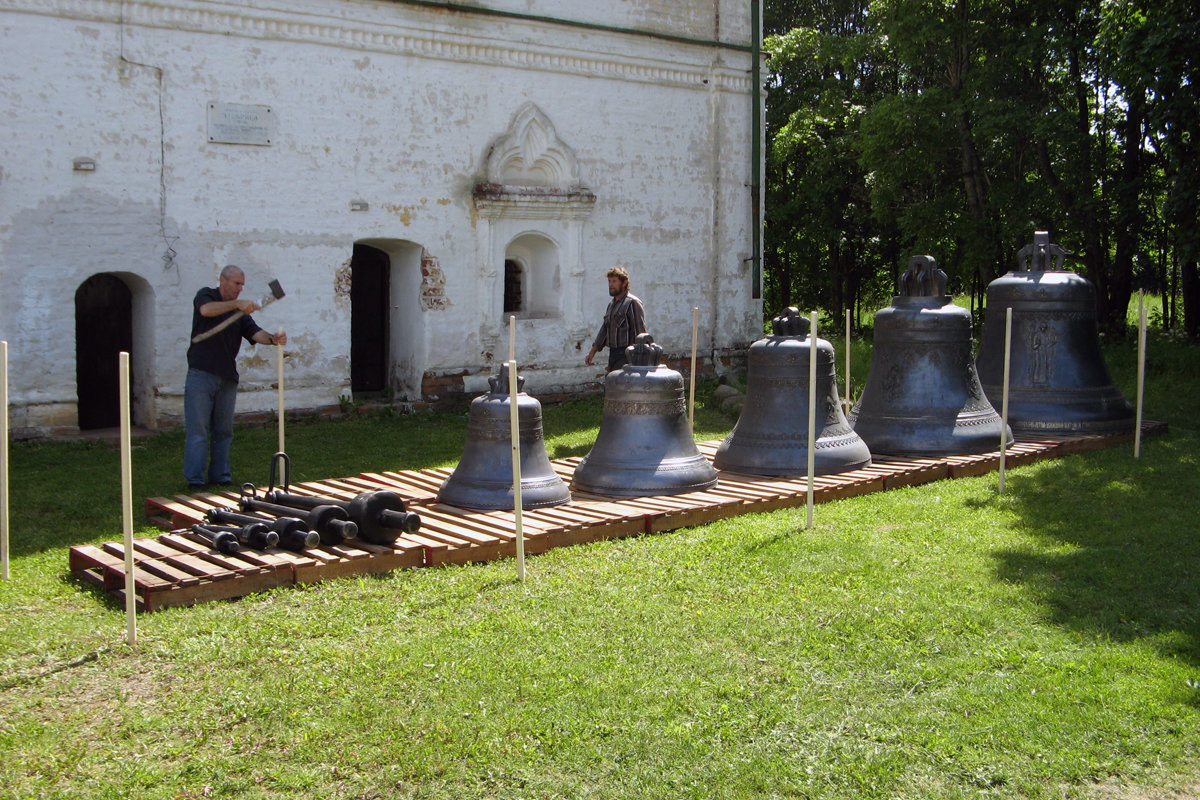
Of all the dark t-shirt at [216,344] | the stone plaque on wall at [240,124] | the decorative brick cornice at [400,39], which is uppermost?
the decorative brick cornice at [400,39]

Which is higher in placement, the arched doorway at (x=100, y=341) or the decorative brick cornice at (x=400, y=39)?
the decorative brick cornice at (x=400, y=39)

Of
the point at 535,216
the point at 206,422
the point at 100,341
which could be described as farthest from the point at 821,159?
the point at 206,422

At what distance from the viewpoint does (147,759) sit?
4.31 meters

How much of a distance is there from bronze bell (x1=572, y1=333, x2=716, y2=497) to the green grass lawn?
2.64 feet

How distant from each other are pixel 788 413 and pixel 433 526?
125 inches

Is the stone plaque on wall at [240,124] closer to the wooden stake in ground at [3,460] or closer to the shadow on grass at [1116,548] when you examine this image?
the wooden stake in ground at [3,460]

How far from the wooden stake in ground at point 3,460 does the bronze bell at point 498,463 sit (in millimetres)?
2740

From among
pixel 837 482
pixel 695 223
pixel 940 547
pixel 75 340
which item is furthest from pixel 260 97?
pixel 940 547

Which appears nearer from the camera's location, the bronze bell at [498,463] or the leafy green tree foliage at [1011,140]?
the bronze bell at [498,463]

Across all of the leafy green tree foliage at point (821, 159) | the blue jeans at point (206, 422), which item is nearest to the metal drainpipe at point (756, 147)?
the leafy green tree foliage at point (821, 159)

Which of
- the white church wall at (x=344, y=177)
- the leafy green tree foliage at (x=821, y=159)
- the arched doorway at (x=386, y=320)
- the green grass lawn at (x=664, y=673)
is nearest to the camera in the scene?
the green grass lawn at (x=664, y=673)

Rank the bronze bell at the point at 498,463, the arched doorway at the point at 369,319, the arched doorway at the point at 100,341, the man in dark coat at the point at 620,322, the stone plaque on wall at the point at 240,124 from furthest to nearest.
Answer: the arched doorway at the point at 369,319 < the arched doorway at the point at 100,341 < the stone plaque on wall at the point at 240,124 < the man in dark coat at the point at 620,322 < the bronze bell at the point at 498,463

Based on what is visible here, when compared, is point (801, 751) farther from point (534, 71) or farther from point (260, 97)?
point (534, 71)

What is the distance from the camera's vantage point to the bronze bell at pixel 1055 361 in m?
11.3
